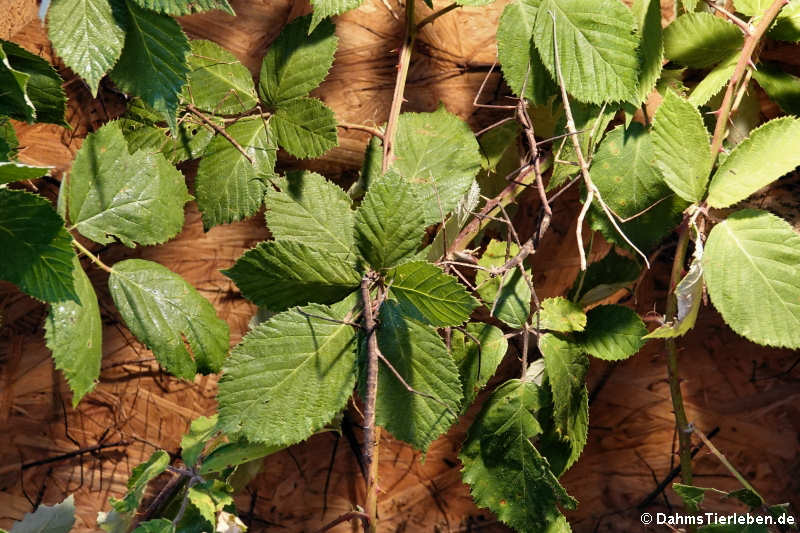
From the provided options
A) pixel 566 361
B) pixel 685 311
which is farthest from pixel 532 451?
pixel 685 311

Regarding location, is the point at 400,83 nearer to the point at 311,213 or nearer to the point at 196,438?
the point at 311,213

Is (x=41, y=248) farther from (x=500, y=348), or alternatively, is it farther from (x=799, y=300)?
(x=799, y=300)

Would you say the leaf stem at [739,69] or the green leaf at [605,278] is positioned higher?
the leaf stem at [739,69]

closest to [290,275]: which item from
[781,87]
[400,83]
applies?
[400,83]

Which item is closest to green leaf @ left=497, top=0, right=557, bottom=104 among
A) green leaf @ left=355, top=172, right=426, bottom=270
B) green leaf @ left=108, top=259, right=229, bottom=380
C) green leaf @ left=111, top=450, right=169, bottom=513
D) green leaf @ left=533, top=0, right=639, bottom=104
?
green leaf @ left=533, top=0, right=639, bottom=104

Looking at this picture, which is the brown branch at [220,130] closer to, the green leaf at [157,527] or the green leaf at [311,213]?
the green leaf at [311,213]

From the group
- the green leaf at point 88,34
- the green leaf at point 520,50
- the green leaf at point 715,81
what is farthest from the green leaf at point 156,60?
the green leaf at point 715,81

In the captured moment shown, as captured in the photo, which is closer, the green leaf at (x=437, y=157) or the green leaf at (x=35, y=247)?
the green leaf at (x=35, y=247)

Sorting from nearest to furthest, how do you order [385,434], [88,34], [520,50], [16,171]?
[16,171]
[88,34]
[520,50]
[385,434]
